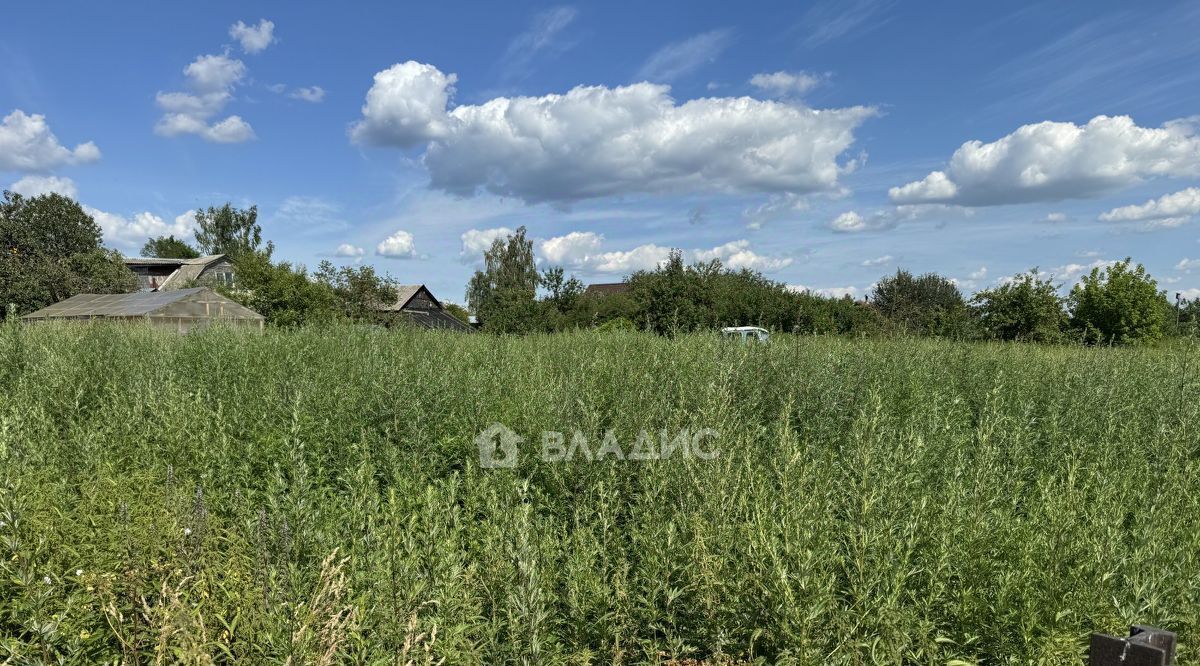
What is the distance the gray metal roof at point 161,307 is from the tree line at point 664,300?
9.60 ft

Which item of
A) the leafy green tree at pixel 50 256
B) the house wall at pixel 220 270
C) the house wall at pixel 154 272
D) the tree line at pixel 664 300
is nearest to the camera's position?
the tree line at pixel 664 300

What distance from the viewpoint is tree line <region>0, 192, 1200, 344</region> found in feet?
63.9

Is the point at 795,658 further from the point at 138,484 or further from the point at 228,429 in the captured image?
the point at 228,429

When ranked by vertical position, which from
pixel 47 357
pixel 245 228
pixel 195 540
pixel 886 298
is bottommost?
pixel 195 540

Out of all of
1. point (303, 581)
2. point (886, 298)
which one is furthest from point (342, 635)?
point (886, 298)

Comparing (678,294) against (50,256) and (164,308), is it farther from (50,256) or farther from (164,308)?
(50,256)

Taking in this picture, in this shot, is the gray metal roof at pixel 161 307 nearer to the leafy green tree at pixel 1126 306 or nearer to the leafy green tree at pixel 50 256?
the leafy green tree at pixel 50 256

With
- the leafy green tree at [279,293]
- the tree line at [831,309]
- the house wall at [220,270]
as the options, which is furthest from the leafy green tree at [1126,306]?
the house wall at [220,270]

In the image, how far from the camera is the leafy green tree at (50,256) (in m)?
35.4

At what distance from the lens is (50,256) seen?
39688mm

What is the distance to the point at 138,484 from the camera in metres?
3.85

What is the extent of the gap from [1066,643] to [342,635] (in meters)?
2.96

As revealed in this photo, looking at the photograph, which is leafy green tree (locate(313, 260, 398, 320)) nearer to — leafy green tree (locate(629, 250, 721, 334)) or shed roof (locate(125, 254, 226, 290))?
leafy green tree (locate(629, 250, 721, 334))

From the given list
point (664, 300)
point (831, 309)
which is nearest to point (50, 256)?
point (664, 300)
